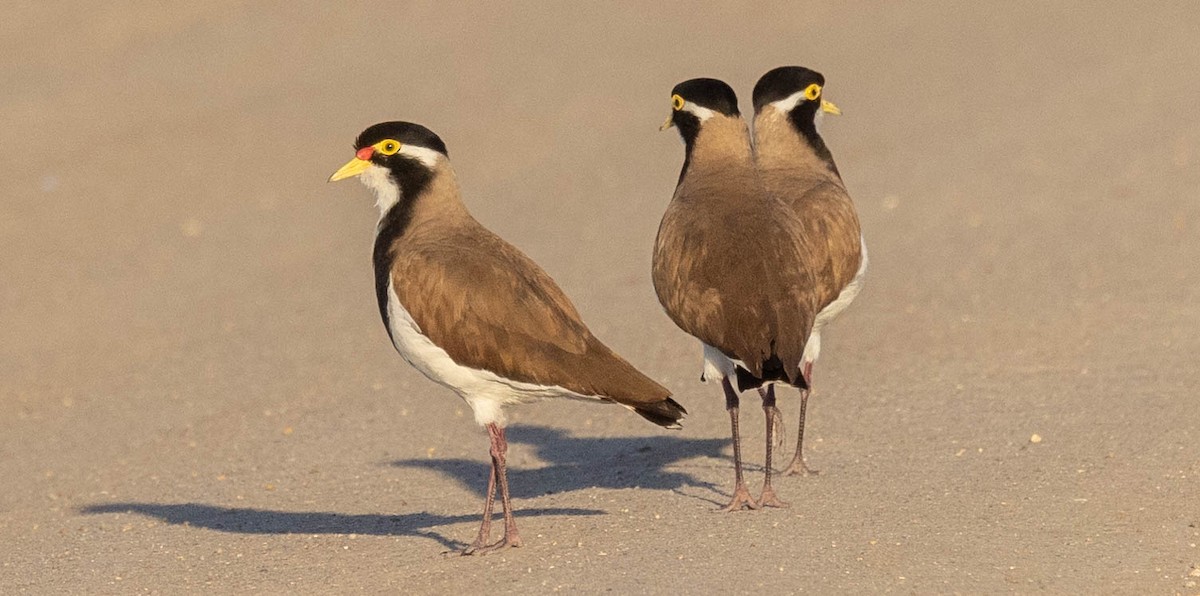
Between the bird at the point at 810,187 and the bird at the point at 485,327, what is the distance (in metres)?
1.33

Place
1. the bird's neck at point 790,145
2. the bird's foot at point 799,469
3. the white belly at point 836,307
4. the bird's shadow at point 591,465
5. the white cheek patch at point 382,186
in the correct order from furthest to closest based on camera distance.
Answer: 1. the bird's neck at point 790,145
2. the bird's shadow at point 591,465
3. the bird's foot at point 799,469
4. the white belly at point 836,307
5. the white cheek patch at point 382,186

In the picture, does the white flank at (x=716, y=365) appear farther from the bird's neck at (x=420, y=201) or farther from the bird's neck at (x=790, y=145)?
the bird's neck at (x=790, y=145)

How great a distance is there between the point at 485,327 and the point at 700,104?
2.18m

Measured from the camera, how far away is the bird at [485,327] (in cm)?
821

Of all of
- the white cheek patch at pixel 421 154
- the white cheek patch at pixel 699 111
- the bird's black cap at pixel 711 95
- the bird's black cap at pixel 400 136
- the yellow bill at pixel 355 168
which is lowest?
the yellow bill at pixel 355 168

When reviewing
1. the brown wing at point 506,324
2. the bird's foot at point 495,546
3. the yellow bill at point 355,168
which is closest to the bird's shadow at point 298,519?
the bird's foot at point 495,546

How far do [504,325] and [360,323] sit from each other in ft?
21.4

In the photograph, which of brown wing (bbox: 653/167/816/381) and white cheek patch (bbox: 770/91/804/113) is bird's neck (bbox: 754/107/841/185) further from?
brown wing (bbox: 653/167/816/381)

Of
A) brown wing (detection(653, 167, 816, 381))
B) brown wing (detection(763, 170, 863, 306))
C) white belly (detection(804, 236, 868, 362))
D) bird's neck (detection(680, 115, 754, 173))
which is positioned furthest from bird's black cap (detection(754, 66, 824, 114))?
brown wing (detection(653, 167, 816, 381))

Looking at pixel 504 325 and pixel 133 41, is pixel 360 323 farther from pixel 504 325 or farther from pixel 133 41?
pixel 133 41

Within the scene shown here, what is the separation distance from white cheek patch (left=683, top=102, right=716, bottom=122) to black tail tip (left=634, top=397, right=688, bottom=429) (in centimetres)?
215

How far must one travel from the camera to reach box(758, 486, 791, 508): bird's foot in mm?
9023

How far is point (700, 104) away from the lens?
9.77 meters

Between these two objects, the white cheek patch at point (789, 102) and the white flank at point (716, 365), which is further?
the white cheek patch at point (789, 102)
